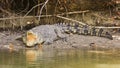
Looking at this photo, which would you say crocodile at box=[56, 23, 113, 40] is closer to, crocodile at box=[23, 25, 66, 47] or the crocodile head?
crocodile at box=[23, 25, 66, 47]

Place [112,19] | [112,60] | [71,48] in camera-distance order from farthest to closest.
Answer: [112,19] < [71,48] < [112,60]

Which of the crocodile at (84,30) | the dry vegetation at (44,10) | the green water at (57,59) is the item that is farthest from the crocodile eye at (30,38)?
the dry vegetation at (44,10)

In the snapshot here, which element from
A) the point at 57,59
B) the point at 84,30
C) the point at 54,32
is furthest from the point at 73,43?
the point at 57,59

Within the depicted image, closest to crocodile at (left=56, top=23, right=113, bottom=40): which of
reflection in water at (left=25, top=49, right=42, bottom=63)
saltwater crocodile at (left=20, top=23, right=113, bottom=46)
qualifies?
saltwater crocodile at (left=20, top=23, right=113, bottom=46)

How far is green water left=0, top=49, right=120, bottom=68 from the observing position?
714 cm

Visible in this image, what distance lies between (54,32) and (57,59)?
9.25 ft

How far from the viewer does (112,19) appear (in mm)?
11672

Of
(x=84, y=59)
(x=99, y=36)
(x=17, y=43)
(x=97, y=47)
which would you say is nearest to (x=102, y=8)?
(x=99, y=36)

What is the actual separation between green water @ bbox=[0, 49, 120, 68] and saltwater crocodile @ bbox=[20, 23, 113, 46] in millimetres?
546

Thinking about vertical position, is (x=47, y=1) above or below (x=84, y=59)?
above

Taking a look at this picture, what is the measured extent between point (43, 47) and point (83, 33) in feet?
5.52

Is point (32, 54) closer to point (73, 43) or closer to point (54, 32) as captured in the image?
point (73, 43)

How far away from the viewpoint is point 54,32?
10.6 m

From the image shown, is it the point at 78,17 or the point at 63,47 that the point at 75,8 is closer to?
the point at 78,17
